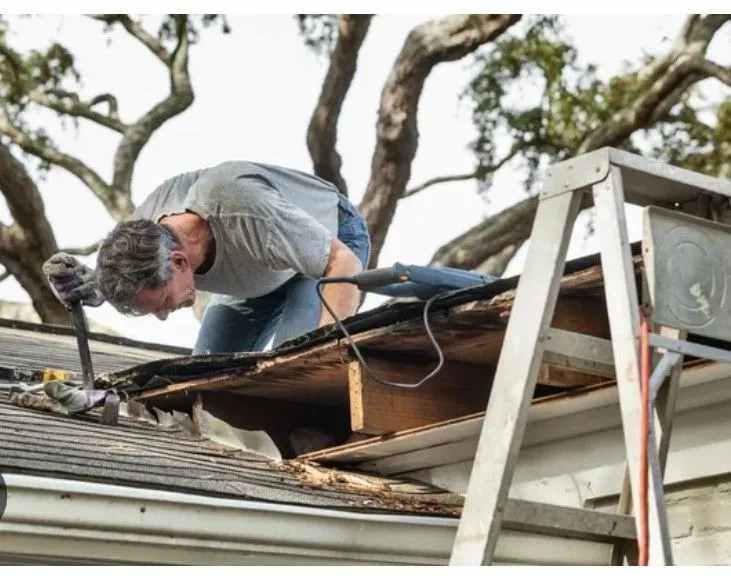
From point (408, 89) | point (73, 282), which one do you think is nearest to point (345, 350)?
point (73, 282)

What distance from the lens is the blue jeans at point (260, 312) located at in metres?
5.43

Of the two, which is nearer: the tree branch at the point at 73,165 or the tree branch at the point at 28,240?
the tree branch at the point at 28,240

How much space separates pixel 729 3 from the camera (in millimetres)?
12312

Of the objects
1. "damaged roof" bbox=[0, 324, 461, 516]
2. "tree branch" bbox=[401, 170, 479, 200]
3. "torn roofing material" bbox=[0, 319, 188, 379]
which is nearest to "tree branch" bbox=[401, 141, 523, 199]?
"tree branch" bbox=[401, 170, 479, 200]

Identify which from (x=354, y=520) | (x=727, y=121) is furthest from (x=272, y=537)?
(x=727, y=121)

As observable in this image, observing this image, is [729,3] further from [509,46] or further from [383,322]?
[383,322]

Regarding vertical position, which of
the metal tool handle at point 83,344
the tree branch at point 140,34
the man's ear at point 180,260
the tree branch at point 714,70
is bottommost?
the metal tool handle at point 83,344

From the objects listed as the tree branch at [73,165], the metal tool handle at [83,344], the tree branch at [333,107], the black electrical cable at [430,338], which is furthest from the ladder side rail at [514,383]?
the tree branch at [73,165]

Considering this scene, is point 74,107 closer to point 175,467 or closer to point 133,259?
point 133,259

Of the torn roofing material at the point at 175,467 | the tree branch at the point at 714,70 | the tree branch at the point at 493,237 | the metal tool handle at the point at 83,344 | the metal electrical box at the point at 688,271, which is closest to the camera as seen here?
the metal electrical box at the point at 688,271

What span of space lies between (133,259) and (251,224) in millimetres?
446

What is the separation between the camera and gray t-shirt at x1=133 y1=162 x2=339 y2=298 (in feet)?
16.1

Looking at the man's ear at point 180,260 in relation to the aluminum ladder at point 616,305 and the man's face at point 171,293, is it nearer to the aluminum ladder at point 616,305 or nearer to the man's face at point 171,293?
the man's face at point 171,293

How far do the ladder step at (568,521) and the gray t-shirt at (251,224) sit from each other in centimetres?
198
